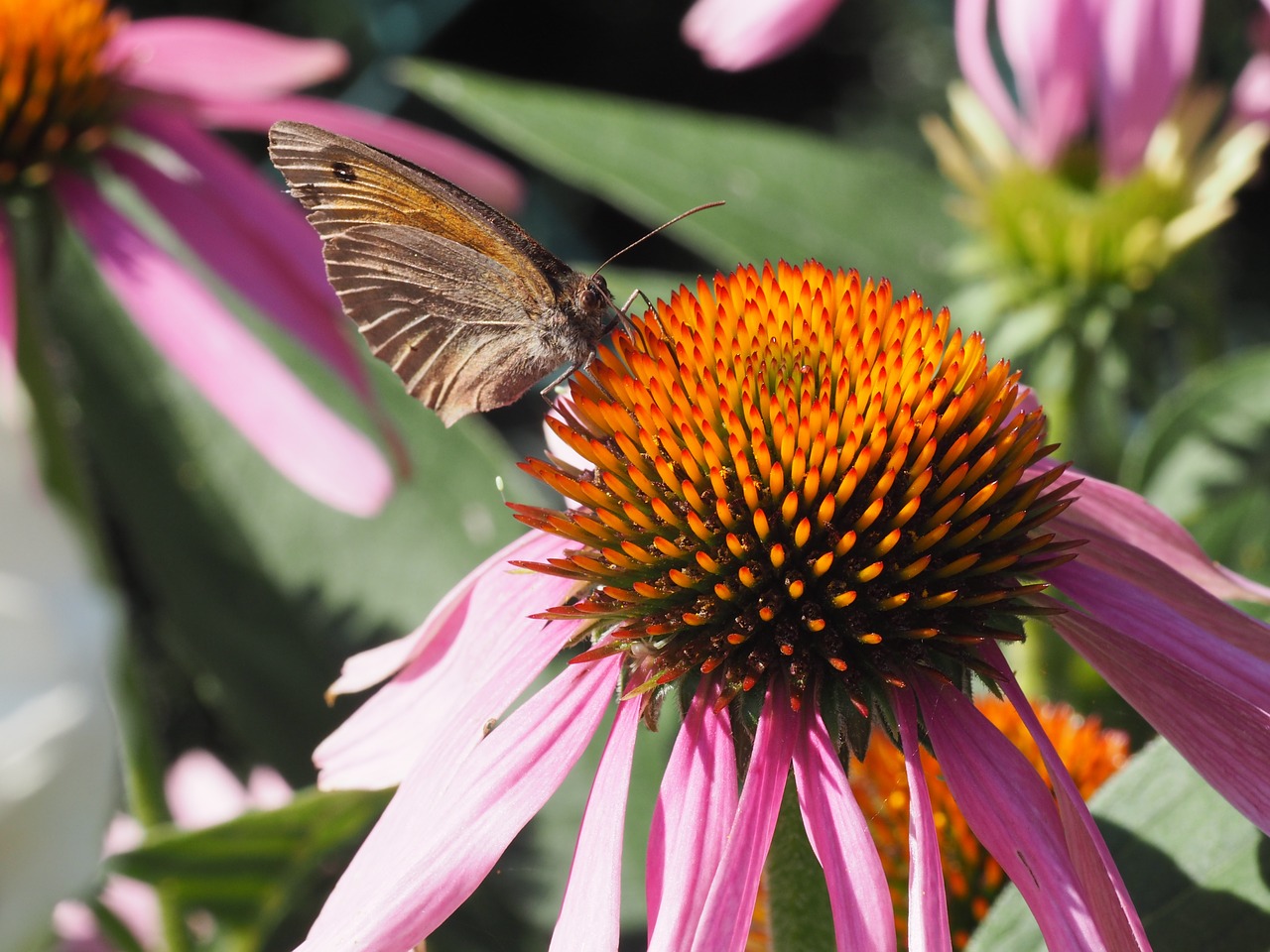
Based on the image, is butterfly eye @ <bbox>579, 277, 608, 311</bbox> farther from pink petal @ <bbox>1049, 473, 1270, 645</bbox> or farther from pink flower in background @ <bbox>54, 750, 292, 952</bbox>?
pink flower in background @ <bbox>54, 750, 292, 952</bbox>

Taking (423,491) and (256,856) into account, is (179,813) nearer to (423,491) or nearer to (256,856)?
(423,491)

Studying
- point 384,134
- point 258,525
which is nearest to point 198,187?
point 384,134

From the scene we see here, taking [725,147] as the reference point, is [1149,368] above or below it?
below

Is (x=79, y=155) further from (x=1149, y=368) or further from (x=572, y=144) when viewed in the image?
(x=1149, y=368)

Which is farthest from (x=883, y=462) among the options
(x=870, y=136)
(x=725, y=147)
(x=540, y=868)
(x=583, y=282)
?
(x=870, y=136)

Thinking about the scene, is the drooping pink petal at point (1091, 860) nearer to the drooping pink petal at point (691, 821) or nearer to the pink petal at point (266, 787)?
the drooping pink petal at point (691, 821)

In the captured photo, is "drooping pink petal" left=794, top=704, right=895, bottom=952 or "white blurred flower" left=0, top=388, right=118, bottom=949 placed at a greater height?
"white blurred flower" left=0, top=388, right=118, bottom=949

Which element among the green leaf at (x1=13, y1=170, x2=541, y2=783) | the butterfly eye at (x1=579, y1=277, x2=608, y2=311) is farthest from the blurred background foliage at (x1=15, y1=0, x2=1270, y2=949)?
the butterfly eye at (x1=579, y1=277, x2=608, y2=311)
